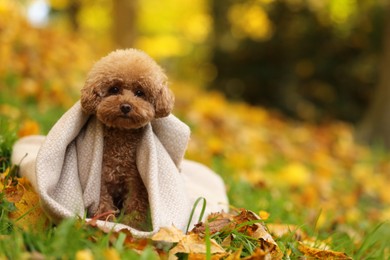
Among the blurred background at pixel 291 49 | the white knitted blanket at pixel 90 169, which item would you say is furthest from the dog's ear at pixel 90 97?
the blurred background at pixel 291 49

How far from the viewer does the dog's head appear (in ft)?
7.32

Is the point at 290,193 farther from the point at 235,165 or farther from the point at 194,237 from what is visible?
the point at 194,237

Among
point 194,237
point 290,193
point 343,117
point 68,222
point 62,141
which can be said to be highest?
point 62,141

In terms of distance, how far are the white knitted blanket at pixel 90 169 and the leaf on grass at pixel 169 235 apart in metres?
0.05

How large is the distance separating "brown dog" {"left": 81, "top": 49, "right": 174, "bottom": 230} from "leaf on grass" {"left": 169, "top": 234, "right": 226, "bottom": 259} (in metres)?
0.21

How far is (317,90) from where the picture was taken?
11266 millimetres

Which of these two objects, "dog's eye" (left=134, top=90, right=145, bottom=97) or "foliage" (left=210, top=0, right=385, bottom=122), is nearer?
"dog's eye" (left=134, top=90, right=145, bottom=97)

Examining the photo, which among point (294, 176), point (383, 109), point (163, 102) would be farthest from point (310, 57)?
point (163, 102)

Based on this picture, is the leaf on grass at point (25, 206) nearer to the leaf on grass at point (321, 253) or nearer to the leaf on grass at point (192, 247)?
the leaf on grass at point (192, 247)

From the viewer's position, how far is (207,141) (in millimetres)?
5824

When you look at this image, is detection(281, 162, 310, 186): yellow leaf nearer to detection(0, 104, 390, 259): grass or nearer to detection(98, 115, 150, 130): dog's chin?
detection(0, 104, 390, 259): grass

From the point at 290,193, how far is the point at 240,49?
21.9 feet

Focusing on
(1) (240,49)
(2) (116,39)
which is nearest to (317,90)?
(1) (240,49)

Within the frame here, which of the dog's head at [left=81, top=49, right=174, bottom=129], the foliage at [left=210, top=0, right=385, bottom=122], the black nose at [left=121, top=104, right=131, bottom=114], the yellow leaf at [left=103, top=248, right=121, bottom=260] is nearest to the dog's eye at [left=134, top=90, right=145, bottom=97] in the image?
the dog's head at [left=81, top=49, right=174, bottom=129]
